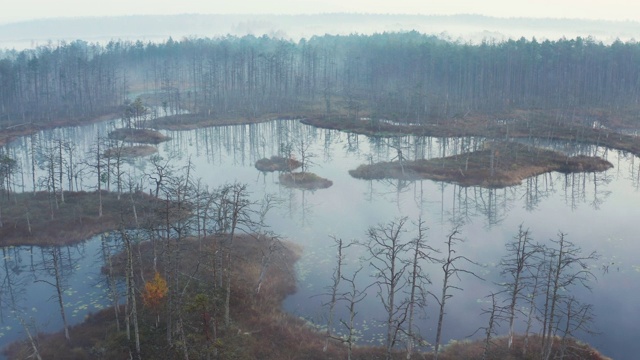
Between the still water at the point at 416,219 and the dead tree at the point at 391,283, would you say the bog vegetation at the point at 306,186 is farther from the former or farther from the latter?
the still water at the point at 416,219

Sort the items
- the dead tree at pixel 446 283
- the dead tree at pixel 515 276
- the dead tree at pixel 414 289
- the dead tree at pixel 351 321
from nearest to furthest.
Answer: the dead tree at pixel 351 321, the dead tree at pixel 446 283, the dead tree at pixel 414 289, the dead tree at pixel 515 276

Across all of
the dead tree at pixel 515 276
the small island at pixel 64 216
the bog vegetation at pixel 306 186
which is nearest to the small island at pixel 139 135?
the bog vegetation at pixel 306 186

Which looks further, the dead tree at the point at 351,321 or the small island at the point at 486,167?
the small island at the point at 486,167

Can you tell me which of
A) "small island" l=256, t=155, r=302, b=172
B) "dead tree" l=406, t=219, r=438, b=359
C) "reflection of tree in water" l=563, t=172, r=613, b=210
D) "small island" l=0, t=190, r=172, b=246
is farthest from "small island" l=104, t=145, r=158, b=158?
"reflection of tree in water" l=563, t=172, r=613, b=210

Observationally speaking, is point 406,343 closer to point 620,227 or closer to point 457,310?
point 457,310

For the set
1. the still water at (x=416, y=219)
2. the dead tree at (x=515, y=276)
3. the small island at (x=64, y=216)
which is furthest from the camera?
the small island at (x=64, y=216)

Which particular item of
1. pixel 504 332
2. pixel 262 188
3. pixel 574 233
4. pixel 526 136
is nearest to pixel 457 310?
pixel 504 332

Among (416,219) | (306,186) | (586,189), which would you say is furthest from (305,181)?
(586,189)

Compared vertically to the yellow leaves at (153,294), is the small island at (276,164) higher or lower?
higher
